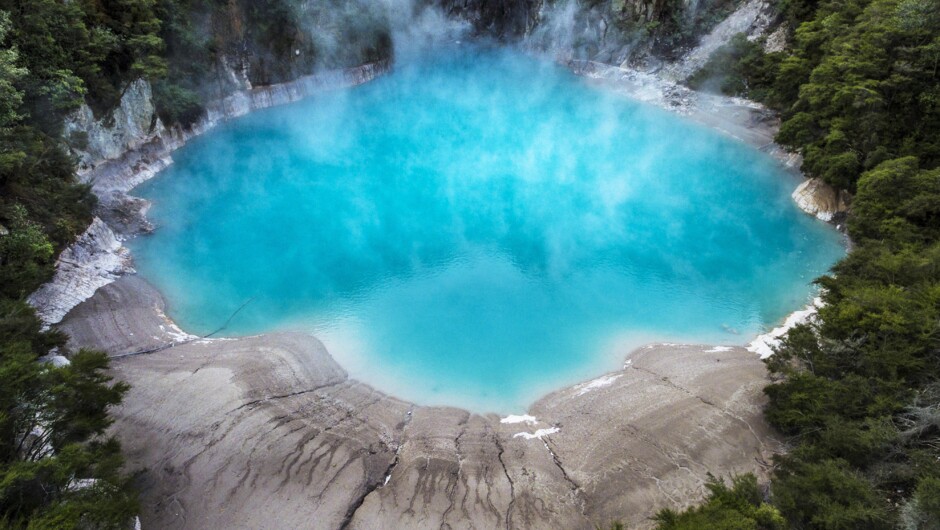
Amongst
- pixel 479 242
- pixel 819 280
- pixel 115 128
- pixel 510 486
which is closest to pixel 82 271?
pixel 115 128

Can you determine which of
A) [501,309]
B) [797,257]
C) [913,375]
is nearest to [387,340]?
[501,309]

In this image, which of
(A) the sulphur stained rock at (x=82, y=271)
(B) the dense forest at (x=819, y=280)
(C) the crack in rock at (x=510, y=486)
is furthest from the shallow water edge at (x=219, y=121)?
(C) the crack in rock at (x=510, y=486)

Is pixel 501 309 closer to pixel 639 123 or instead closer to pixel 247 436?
pixel 247 436

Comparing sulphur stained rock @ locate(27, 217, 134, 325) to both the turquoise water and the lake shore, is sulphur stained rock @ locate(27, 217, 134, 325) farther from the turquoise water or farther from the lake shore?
the turquoise water

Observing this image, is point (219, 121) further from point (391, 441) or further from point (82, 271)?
point (391, 441)

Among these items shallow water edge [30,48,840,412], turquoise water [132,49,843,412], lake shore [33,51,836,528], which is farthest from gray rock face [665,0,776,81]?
lake shore [33,51,836,528]

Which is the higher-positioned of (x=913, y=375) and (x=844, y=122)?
(x=844, y=122)
